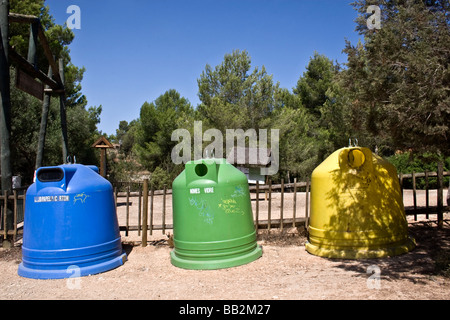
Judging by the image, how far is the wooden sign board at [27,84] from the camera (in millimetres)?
7664

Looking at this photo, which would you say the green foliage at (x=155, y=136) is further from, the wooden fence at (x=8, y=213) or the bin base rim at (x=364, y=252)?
the bin base rim at (x=364, y=252)

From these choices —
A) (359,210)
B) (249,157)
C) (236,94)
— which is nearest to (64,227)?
(359,210)

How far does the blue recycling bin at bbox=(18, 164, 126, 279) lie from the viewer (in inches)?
218

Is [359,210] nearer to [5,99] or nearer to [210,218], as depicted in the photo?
[210,218]

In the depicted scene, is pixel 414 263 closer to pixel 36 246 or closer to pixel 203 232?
pixel 203 232

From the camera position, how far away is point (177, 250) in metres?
6.20

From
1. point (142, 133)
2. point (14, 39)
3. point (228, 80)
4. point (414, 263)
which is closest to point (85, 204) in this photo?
point (414, 263)

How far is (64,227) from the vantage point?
18.2 feet

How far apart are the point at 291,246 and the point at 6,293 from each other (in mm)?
4802

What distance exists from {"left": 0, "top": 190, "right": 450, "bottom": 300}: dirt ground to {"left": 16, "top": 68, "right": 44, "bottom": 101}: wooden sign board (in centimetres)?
352

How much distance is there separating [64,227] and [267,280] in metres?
3.13

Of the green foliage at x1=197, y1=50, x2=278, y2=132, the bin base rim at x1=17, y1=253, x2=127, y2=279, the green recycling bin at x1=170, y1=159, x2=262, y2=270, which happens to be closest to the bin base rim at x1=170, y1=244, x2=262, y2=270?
the green recycling bin at x1=170, y1=159, x2=262, y2=270
